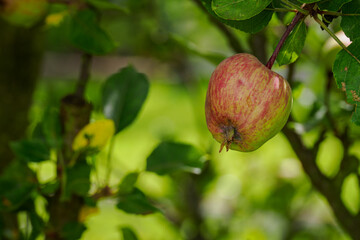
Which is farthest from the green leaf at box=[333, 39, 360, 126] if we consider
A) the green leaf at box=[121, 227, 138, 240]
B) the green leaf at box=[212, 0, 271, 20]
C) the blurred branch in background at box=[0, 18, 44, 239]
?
the blurred branch in background at box=[0, 18, 44, 239]

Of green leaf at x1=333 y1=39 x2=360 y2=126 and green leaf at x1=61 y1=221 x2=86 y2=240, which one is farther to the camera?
green leaf at x1=61 y1=221 x2=86 y2=240

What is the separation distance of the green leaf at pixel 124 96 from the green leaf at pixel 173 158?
0.08m

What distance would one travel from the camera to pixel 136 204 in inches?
32.9

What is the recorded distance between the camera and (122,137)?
3666 mm

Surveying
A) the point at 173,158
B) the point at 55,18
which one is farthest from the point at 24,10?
the point at 173,158

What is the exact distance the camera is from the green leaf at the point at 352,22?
57cm

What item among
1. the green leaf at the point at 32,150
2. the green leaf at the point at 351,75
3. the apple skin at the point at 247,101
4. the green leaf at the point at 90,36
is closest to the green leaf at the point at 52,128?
the green leaf at the point at 32,150

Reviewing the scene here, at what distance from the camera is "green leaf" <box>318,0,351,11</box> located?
1.83 ft

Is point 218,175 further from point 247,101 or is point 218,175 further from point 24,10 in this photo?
point 247,101

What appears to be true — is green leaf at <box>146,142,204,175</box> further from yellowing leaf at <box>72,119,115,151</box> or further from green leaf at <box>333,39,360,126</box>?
green leaf at <box>333,39,360,126</box>

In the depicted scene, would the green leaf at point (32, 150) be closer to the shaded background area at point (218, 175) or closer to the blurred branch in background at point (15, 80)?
the shaded background area at point (218, 175)

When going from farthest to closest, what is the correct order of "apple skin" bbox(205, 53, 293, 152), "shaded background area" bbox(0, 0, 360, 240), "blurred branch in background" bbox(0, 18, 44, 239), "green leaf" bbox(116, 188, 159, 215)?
"blurred branch in background" bbox(0, 18, 44, 239) < "shaded background area" bbox(0, 0, 360, 240) < "green leaf" bbox(116, 188, 159, 215) < "apple skin" bbox(205, 53, 293, 152)

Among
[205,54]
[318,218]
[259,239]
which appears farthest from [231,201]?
[205,54]

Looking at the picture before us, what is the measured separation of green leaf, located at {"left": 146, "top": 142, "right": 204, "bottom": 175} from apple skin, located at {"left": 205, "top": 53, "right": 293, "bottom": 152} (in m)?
0.33
